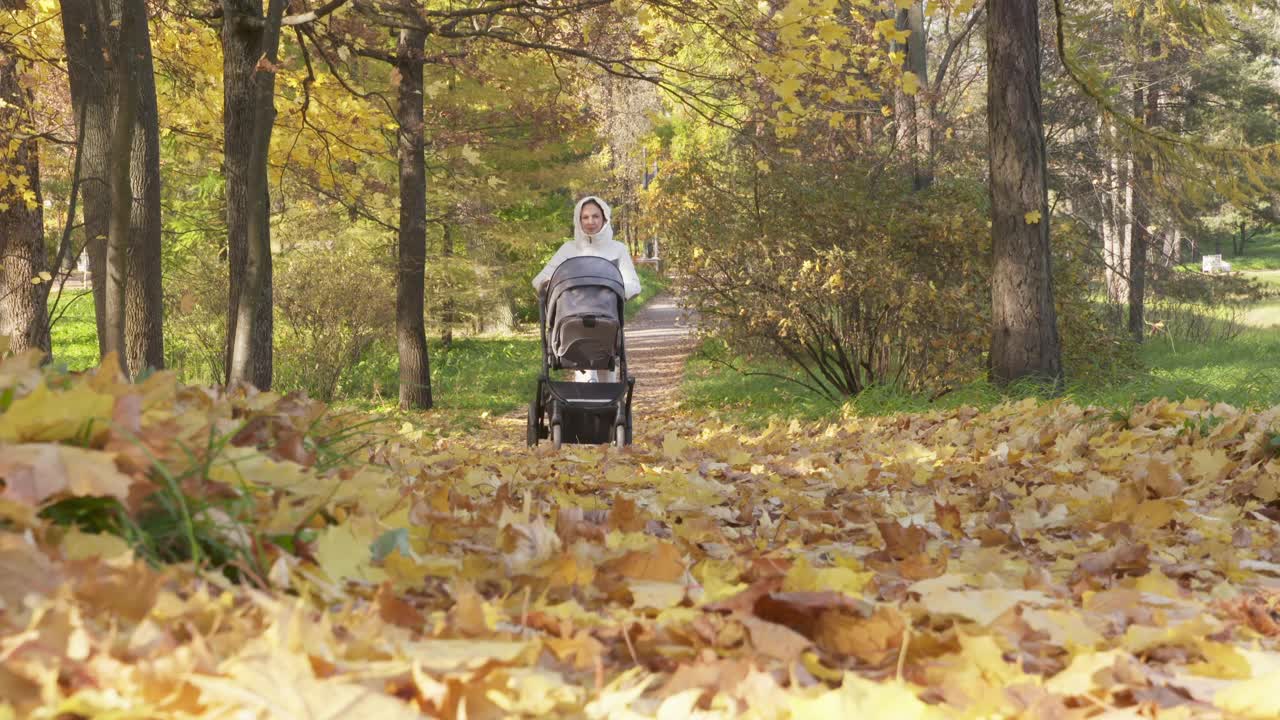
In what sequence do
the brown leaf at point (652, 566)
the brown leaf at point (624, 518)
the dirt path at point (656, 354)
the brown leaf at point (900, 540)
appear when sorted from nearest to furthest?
the brown leaf at point (652, 566) → the brown leaf at point (900, 540) → the brown leaf at point (624, 518) → the dirt path at point (656, 354)

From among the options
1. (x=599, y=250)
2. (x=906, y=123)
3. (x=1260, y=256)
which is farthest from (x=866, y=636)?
(x=1260, y=256)

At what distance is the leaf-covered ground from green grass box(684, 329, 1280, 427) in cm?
Answer: 392

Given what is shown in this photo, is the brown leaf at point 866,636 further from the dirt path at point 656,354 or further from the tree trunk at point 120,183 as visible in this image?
the dirt path at point 656,354

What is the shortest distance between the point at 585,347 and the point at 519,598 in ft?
19.8

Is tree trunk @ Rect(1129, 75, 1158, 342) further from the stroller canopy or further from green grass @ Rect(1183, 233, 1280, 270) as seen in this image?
green grass @ Rect(1183, 233, 1280, 270)

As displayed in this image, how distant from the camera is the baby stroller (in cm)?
766

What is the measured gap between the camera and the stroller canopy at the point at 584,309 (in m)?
7.62

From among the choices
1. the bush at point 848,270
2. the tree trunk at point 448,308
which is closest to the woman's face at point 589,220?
the bush at point 848,270

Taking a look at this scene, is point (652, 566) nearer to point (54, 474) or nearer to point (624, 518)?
point (624, 518)

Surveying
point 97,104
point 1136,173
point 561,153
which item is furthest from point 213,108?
point 1136,173

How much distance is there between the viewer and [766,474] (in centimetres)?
484

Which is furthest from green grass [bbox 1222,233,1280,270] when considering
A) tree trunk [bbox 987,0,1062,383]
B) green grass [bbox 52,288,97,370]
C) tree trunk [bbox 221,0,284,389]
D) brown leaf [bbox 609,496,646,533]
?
brown leaf [bbox 609,496,646,533]

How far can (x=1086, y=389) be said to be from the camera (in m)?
9.25

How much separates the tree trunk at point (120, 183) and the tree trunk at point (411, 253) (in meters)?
7.24
